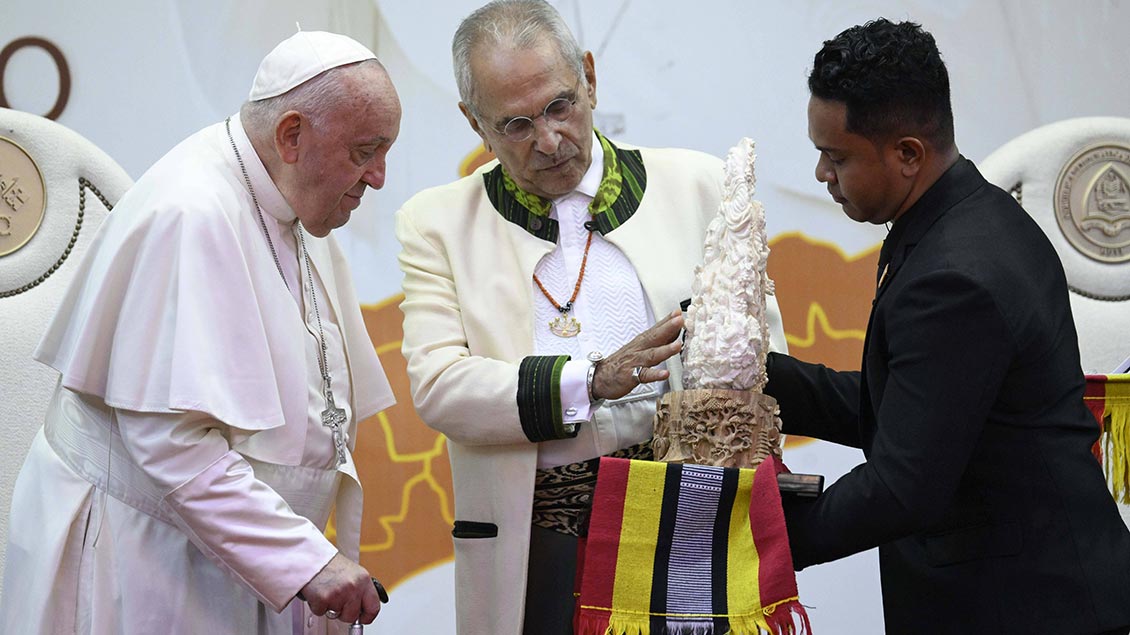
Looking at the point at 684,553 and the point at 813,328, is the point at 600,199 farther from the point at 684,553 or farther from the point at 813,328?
the point at 813,328

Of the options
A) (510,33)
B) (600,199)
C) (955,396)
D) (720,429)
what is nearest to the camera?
(955,396)

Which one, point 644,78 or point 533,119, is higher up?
point 644,78

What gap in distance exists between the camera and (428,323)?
9.81 ft

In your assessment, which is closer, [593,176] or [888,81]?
[888,81]

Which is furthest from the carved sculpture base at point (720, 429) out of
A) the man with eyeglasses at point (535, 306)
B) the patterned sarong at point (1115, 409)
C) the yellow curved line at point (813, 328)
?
the yellow curved line at point (813, 328)

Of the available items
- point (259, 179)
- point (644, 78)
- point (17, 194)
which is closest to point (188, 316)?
point (259, 179)

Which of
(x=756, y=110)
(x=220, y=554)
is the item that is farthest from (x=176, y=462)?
(x=756, y=110)

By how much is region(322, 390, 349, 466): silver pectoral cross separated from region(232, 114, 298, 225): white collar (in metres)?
0.41

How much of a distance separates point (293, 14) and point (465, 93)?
1702mm

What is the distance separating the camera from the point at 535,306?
9.86 ft

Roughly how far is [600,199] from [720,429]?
0.80 m

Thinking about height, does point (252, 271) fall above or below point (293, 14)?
below

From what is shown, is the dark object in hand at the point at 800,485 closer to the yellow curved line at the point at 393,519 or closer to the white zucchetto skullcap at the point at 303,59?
the white zucchetto skullcap at the point at 303,59

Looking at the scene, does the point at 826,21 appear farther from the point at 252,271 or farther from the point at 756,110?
the point at 252,271
